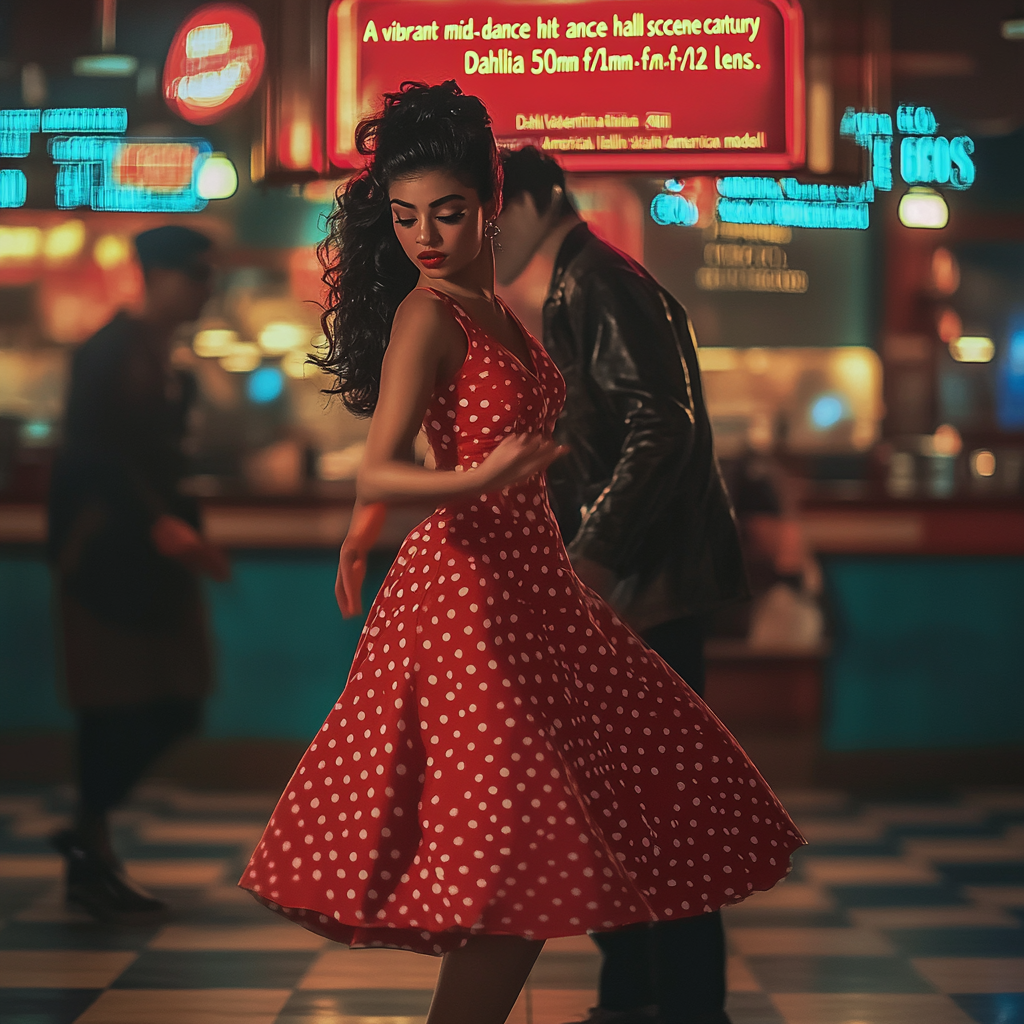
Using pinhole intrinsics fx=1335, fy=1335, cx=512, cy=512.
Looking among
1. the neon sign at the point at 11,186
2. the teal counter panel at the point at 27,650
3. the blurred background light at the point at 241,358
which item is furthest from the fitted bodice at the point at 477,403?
the blurred background light at the point at 241,358

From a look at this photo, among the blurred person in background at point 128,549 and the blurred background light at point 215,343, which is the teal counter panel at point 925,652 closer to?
the blurred person in background at point 128,549

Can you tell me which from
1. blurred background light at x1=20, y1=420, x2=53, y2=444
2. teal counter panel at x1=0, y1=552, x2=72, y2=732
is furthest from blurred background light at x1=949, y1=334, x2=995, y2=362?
teal counter panel at x1=0, y1=552, x2=72, y2=732

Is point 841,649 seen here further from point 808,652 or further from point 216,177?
point 216,177

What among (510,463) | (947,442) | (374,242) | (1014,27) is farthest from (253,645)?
(947,442)

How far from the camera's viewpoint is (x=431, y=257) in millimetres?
1598

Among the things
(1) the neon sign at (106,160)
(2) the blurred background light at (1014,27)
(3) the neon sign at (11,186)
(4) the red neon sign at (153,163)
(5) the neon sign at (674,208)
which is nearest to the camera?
(2) the blurred background light at (1014,27)

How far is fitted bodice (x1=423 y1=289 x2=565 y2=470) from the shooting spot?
1.58 meters

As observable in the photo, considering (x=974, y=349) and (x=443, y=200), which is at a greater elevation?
(x=974, y=349)

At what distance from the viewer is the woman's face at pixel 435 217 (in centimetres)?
159

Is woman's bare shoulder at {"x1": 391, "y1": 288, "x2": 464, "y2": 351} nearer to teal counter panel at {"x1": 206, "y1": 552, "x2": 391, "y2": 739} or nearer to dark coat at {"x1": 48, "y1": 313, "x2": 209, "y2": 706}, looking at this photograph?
dark coat at {"x1": 48, "y1": 313, "x2": 209, "y2": 706}

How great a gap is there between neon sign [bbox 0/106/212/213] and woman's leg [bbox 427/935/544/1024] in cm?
381

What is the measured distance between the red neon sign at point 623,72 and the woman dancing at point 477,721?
740mm

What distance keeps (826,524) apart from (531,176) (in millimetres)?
2775

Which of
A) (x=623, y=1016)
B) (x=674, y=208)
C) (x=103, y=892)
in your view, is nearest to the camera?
(x=623, y=1016)
